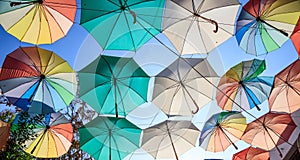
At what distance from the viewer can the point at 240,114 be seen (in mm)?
6492

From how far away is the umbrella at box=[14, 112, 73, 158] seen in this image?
6.57m

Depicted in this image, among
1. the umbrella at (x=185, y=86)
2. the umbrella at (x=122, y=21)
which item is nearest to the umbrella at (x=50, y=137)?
the umbrella at (x=185, y=86)

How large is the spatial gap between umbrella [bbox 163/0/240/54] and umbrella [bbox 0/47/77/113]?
2.12 meters

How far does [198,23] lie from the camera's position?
5.28 metres

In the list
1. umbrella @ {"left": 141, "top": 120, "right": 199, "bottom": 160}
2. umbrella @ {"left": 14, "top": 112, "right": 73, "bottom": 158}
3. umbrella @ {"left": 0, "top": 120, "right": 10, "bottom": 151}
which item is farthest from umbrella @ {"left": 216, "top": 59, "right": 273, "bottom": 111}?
umbrella @ {"left": 0, "top": 120, "right": 10, "bottom": 151}

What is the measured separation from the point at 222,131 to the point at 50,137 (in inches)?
154

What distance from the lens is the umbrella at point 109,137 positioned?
245 inches

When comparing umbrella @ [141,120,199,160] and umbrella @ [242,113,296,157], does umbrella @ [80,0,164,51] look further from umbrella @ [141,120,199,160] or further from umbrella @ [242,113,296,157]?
umbrella @ [242,113,296,157]

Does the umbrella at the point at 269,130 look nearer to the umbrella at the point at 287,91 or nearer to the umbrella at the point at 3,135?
the umbrella at the point at 287,91

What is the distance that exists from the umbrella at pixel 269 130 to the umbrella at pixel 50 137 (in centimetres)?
410

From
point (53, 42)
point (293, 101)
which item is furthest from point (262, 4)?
point (53, 42)

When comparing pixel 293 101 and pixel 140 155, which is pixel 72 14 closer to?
pixel 140 155

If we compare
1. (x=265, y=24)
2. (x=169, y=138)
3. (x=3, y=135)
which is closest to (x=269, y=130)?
(x=169, y=138)

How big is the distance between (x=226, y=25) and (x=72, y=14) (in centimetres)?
265
